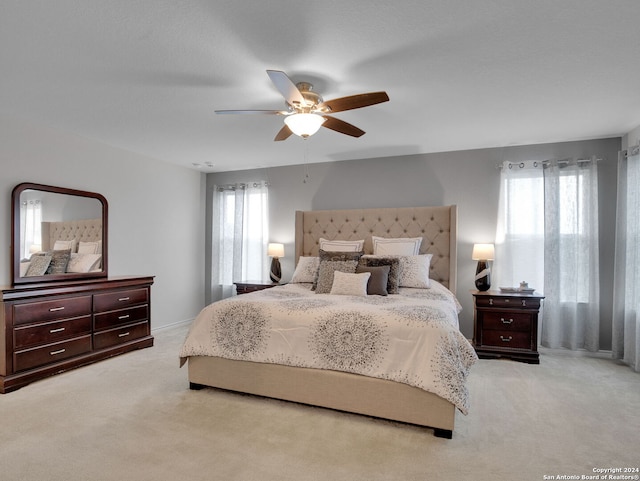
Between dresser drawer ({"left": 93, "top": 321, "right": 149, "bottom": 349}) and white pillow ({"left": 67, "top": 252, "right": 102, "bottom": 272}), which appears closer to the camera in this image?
dresser drawer ({"left": 93, "top": 321, "right": 149, "bottom": 349})

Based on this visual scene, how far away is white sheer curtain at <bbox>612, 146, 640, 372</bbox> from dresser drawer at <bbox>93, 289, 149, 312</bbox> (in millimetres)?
5207

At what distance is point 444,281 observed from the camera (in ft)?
14.6

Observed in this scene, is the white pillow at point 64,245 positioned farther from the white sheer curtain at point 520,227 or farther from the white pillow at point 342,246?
the white sheer curtain at point 520,227

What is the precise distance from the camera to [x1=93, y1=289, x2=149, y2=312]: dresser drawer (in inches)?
148

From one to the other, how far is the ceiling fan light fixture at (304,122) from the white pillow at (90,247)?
2901mm

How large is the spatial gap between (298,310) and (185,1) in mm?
2007

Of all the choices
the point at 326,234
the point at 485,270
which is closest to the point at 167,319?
the point at 326,234

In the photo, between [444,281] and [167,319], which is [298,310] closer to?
[444,281]

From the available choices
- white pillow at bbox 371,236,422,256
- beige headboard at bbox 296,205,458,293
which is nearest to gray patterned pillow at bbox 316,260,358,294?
white pillow at bbox 371,236,422,256

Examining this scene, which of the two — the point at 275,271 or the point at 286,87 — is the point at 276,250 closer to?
the point at 275,271

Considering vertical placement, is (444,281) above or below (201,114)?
below

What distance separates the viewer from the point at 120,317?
13.1 ft

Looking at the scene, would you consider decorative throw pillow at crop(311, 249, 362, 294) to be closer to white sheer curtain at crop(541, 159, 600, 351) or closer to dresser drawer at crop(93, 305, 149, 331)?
dresser drawer at crop(93, 305, 149, 331)

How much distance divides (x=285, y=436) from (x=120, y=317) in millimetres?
2641
